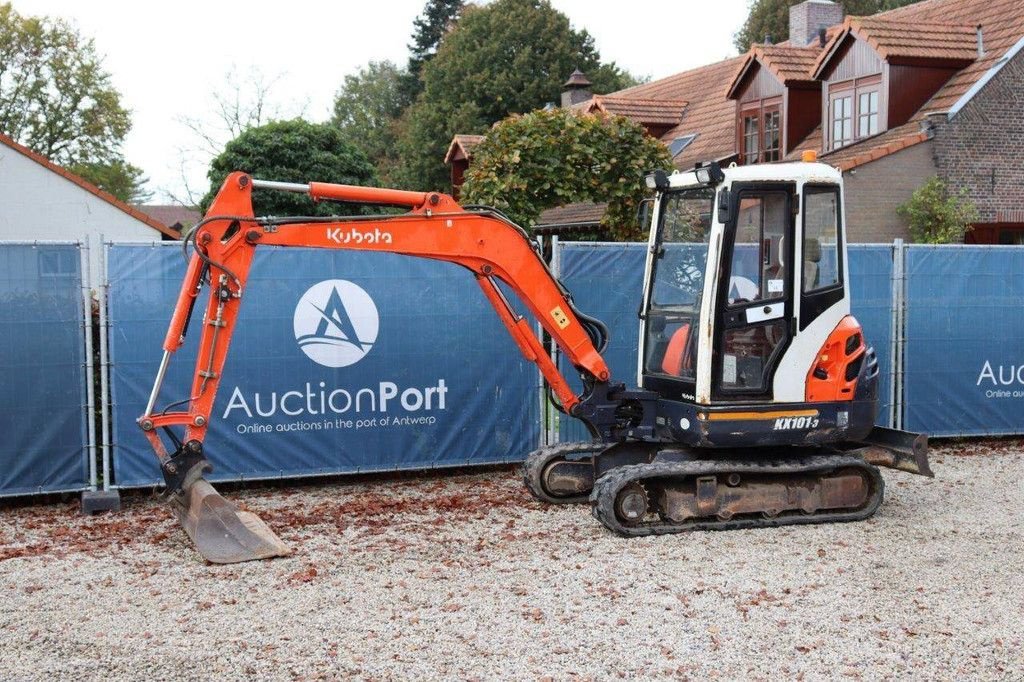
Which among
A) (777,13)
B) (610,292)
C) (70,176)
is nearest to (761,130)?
(610,292)

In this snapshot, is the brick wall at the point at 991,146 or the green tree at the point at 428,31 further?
the green tree at the point at 428,31

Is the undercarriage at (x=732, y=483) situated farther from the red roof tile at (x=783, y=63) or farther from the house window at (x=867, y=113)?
the red roof tile at (x=783, y=63)

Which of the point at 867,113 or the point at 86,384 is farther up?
the point at 867,113

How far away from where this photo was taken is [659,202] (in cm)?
947

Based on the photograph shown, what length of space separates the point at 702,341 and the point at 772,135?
16173 millimetres

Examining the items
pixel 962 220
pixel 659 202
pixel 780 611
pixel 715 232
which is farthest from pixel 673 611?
pixel 962 220

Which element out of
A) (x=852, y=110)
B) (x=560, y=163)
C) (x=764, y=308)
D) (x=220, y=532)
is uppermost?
(x=852, y=110)

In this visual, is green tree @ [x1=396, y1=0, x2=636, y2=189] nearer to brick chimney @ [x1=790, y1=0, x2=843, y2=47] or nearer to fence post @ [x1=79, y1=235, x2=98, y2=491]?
brick chimney @ [x1=790, y1=0, x2=843, y2=47]

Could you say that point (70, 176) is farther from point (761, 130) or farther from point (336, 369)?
point (336, 369)

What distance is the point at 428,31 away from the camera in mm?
63750

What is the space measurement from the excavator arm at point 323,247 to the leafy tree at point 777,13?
3813 centimetres

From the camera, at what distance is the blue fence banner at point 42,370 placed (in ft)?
32.2

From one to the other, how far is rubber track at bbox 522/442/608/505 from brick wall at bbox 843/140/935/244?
11138mm

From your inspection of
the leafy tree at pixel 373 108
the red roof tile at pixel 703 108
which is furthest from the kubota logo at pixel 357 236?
the leafy tree at pixel 373 108
